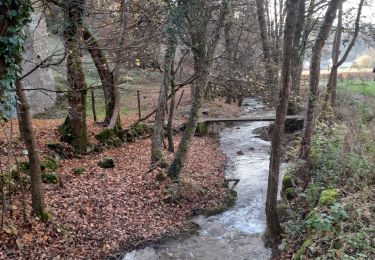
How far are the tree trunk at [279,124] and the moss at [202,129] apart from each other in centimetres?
1024

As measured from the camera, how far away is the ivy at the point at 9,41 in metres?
4.40

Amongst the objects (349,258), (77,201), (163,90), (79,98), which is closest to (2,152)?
(77,201)

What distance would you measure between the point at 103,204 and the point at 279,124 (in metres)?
4.22

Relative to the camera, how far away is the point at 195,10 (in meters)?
9.95

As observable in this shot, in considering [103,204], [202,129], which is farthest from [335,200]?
[202,129]

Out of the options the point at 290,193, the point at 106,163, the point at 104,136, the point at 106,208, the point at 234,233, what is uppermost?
the point at 104,136

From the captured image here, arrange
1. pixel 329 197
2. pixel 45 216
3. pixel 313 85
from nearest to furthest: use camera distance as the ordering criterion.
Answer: pixel 329 197 → pixel 45 216 → pixel 313 85

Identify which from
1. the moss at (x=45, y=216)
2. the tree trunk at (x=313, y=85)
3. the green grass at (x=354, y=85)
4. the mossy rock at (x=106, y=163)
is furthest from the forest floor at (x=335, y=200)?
the mossy rock at (x=106, y=163)

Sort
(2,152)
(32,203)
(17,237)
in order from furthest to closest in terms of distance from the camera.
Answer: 1. (2,152)
2. (32,203)
3. (17,237)

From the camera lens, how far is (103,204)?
787 centimetres

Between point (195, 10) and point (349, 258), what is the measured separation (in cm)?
781

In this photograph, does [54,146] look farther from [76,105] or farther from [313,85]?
[313,85]

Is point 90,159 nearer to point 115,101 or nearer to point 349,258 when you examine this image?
point 115,101

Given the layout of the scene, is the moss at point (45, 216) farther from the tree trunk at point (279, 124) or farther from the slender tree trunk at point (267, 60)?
the slender tree trunk at point (267, 60)
